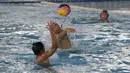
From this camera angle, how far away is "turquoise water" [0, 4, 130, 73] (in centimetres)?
633

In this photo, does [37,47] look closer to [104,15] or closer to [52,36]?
[52,36]

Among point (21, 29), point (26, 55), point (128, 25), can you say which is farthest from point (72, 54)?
point (128, 25)

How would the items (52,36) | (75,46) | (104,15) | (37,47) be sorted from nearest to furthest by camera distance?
1. (52,36)
2. (37,47)
3. (75,46)
4. (104,15)

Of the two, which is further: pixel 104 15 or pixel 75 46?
pixel 104 15

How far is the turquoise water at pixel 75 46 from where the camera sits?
6332mm

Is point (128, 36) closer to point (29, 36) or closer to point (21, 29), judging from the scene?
point (29, 36)

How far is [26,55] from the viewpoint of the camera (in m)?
7.36

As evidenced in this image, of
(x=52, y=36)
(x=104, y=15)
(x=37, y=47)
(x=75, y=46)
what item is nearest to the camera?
(x=52, y=36)

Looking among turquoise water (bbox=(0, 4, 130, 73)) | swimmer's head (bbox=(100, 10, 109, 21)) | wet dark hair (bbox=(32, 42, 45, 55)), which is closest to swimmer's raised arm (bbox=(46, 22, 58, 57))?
wet dark hair (bbox=(32, 42, 45, 55))

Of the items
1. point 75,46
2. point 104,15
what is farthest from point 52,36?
point 104,15

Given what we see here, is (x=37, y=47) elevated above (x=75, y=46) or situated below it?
above

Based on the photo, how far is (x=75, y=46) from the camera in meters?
8.43

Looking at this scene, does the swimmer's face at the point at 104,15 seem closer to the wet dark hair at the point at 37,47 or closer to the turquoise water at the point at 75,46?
the turquoise water at the point at 75,46

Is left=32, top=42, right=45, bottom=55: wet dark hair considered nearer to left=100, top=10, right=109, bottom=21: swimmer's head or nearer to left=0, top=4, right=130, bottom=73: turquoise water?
left=0, top=4, right=130, bottom=73: turquoise water
